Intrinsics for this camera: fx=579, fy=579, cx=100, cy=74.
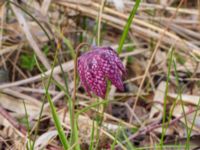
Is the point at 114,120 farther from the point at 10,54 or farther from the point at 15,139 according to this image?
the point at 10,54

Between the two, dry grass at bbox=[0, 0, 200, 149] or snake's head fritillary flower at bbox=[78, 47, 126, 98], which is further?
dry grass at bbox=[0, 0, 200, 149]

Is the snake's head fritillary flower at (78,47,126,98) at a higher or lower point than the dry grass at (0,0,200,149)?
higher

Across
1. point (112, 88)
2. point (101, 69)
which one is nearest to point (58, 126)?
point (101, 69)

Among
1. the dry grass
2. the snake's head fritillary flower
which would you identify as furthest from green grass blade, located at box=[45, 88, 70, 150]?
the dry grass

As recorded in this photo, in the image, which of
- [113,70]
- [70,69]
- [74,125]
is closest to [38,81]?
[70,69]

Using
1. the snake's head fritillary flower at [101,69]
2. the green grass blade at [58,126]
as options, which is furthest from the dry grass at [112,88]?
the snake's head fritillary flower at [101,69]

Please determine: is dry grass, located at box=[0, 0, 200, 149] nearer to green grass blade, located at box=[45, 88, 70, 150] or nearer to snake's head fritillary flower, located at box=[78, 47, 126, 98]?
green grass blade, located at box=[45, 88, 70, 150]

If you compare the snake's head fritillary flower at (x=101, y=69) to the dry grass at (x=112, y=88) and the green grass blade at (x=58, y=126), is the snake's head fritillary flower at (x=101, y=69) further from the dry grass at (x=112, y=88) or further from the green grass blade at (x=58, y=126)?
the dry grass at (x=112, y=88)

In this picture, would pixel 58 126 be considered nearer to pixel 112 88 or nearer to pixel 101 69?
pixel 101 69

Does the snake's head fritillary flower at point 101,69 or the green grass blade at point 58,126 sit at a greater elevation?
the snake's head fritillary flower at point 101,69
